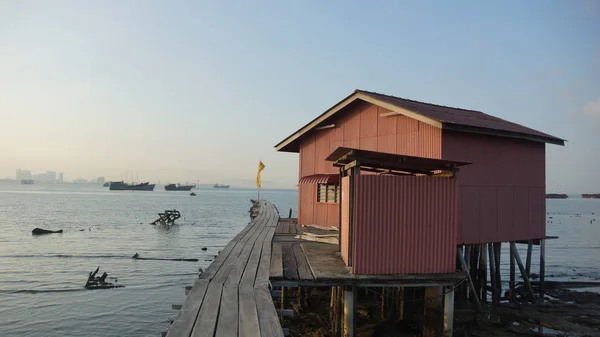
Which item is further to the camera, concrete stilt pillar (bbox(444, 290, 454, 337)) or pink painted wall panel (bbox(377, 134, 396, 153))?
pink painted wall panel (bbox(377, 134, 396, 153))

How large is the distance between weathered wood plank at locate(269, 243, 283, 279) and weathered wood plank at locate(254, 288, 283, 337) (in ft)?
4.07

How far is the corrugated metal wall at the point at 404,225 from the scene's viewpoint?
10.6m

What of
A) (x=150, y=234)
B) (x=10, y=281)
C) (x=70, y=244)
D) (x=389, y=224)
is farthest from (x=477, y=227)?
(x=150, y=234)

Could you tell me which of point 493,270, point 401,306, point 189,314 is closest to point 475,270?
point 493,270

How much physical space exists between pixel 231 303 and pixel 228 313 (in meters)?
0.58

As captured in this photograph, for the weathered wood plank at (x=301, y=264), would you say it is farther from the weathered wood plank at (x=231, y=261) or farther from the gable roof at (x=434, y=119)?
the gable roof at (x=434, y=119)

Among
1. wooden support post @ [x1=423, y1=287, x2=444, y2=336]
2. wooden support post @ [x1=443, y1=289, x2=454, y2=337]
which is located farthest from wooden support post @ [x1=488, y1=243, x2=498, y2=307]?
wooden support post @ [x1=443, y1=289, x2=454, y2=337]

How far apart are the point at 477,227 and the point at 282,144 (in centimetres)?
1061

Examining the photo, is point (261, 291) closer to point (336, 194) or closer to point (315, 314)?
point (315, 314)

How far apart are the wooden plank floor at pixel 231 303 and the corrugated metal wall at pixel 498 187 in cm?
685

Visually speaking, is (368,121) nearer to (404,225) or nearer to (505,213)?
(505,213)

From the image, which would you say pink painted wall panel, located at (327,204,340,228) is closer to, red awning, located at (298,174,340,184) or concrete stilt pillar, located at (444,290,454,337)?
red awning, located at (298,174,340,184)

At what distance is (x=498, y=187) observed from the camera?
51.1ft

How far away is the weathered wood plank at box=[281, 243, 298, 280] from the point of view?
1041 cm
